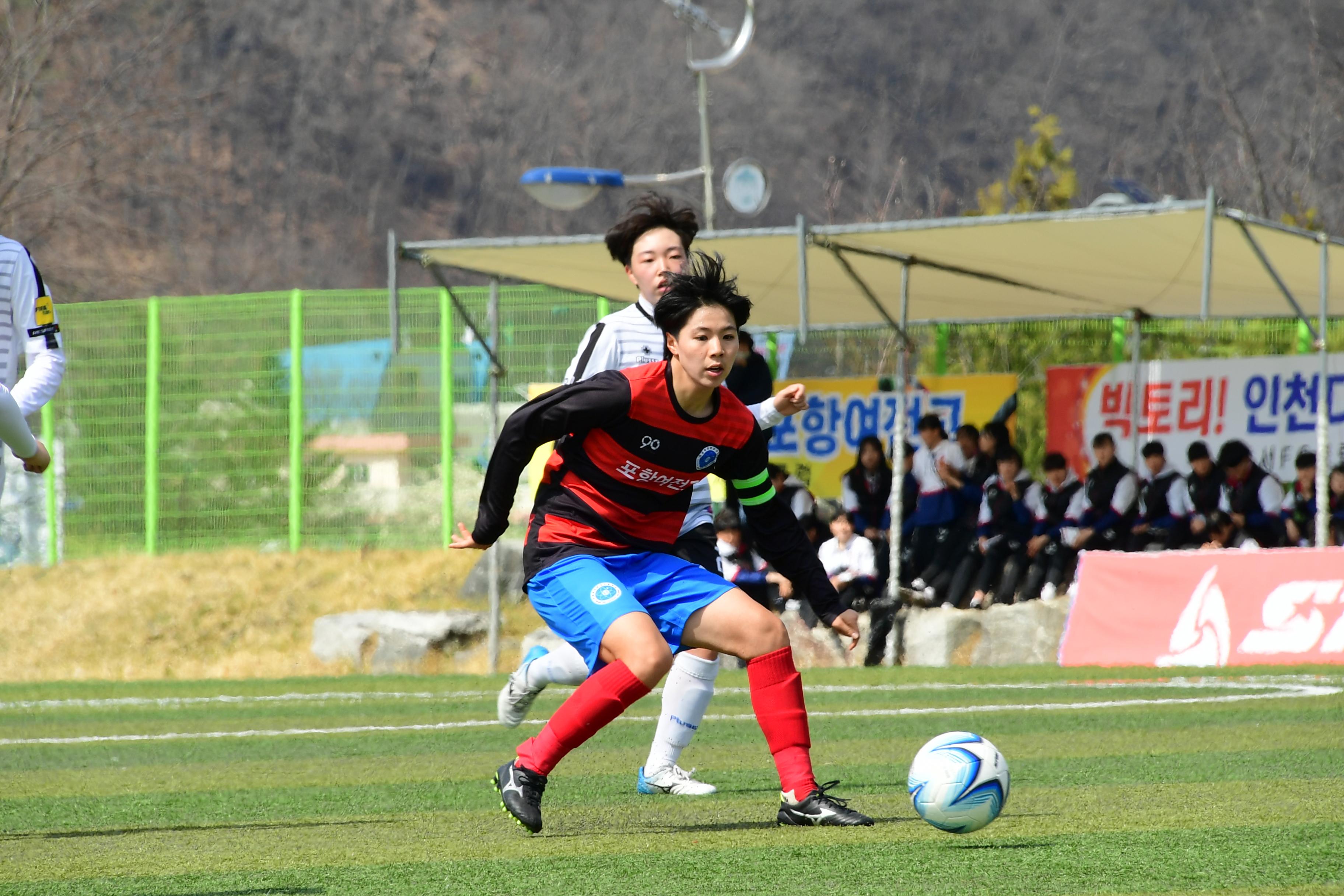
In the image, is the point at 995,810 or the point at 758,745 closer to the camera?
the point at 995,810

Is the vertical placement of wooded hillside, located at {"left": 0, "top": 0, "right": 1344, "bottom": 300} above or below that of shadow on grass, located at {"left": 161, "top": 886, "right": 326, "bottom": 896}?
above

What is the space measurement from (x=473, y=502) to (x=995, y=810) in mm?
14141

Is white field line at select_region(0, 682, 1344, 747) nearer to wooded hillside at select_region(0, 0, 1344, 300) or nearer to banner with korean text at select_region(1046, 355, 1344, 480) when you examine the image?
banner with korean text at select_region(1046, 355, 1344, 480)

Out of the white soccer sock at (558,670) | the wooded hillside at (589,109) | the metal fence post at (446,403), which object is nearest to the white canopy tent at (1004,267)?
the metal fence post at (446,403)

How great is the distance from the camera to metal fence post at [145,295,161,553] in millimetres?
19422

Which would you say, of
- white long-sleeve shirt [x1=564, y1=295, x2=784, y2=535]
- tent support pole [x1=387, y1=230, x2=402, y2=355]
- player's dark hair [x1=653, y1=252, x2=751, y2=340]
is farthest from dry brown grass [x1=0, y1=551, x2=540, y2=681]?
player's dark hair [x1=653, y1=252, x2=751, y2=340]

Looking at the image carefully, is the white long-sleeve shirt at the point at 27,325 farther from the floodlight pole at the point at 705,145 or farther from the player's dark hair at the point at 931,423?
the floodlight pole at the point at 705,145

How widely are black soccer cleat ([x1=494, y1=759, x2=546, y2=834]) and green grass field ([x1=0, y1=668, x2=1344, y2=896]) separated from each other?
0.08 meters

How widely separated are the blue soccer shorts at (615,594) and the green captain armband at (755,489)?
283 mm

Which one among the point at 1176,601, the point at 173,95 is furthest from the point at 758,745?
the point at 173,95

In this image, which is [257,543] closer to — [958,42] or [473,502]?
[473,502]

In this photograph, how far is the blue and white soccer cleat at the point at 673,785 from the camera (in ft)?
20.7

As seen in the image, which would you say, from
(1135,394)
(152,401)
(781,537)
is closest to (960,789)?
(781,537)

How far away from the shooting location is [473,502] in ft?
61.8
